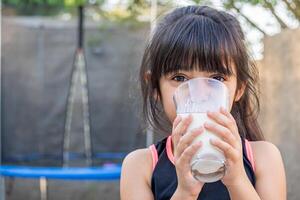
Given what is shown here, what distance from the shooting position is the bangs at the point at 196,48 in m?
1.20

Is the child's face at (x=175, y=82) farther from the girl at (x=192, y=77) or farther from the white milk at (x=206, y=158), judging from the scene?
the white milk at (x=206, y=158)

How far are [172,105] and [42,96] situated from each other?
Result: 4.47 m

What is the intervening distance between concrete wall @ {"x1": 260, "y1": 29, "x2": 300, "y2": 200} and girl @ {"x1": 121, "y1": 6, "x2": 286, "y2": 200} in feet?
6.31

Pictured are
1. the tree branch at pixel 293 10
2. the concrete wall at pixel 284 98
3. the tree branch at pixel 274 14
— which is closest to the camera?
the concrete wall at pixel 284 98

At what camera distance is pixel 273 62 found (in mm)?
3727

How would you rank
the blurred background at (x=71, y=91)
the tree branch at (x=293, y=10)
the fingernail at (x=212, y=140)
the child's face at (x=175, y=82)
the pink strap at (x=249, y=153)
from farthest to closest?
the blurred background at (x=71, y=91), the tree branch at (x=293, y=10), the pink strap at (x=249, y=153), the child's face at (x=175, y=82), the fingernail at (x=212, y=140)

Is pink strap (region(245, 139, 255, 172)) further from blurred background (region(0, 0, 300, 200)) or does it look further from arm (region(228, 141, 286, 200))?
blurred background (region(0, 0, 300, 200))

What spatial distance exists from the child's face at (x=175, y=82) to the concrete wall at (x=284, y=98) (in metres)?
2.08

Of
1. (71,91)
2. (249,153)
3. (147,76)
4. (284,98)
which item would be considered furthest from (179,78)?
(71,91)

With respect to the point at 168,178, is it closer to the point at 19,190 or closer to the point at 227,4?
the point at 227,4

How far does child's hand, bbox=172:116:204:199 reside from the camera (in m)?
0.98

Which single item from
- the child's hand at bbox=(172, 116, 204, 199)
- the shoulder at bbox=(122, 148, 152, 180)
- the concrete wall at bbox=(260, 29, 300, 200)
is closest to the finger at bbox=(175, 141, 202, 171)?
the child's hand at bbox=(172, 116, 204, 199)

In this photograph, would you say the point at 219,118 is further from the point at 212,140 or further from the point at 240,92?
the point at 240,92

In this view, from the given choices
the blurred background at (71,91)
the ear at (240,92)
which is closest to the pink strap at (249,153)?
the ear at (240,92)
